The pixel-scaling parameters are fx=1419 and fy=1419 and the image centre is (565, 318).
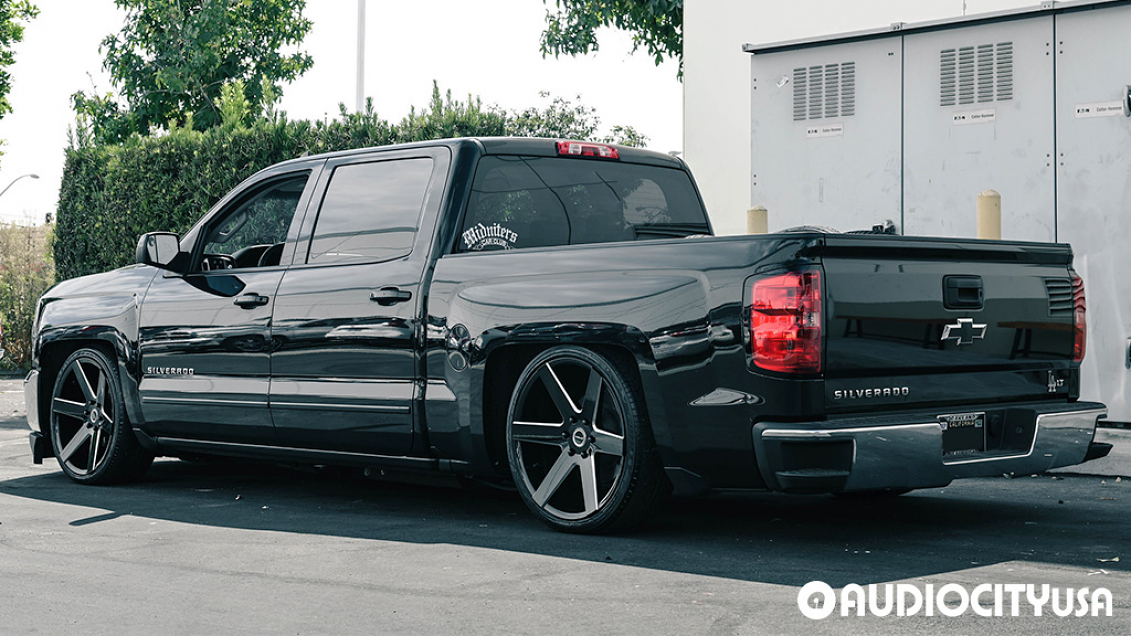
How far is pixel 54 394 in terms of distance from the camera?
27.8 feet

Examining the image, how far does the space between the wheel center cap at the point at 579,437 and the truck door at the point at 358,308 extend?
88cm

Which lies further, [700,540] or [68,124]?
[68,124]

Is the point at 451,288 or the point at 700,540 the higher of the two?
the point at 451,288

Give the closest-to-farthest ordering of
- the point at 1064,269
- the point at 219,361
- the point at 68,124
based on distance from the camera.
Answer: the point at 1064,269 → the point at 219,361 → the point at 68,124

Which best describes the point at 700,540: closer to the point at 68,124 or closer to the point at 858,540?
the point at 858,540

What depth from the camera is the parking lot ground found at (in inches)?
181

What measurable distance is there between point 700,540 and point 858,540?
0.67 meters

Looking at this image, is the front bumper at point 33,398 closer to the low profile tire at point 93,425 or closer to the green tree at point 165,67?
the low profile tire at point 93,425

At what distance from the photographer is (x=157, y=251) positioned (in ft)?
25.6

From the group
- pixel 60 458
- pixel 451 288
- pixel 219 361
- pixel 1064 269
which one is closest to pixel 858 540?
pixel 1064 269

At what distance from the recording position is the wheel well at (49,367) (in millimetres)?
8562

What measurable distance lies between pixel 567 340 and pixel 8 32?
Result: 3191cm

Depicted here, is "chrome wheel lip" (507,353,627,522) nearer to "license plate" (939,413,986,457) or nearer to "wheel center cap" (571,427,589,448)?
"wheel center cap" (571,427,589,448)

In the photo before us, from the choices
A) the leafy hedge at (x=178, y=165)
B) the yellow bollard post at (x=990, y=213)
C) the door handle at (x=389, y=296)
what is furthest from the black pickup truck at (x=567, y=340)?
the leafy hedge at (x=178, y=165)
